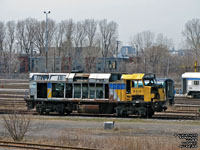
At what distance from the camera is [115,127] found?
2431 cm

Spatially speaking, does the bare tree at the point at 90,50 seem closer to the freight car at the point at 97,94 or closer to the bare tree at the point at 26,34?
the bare tree at the point at 26,34

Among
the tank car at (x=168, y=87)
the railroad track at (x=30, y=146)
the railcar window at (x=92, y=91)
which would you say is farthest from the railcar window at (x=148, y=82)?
the railroad track at (x=30, y=146)

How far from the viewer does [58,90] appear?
106ft

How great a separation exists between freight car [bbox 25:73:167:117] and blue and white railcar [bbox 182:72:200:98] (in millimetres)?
22396

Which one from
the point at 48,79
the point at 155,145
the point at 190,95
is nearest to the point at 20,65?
the point at 190,95

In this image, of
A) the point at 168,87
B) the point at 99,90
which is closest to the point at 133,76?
the point at 99,90

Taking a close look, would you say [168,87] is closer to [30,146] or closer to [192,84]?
[192,84]

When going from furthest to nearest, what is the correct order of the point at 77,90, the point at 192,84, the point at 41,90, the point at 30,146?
the point at 192,84, the point at 41,90, the point at 77,90, the point at 30,146

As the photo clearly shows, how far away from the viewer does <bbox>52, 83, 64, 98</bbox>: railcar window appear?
3206 centimetres

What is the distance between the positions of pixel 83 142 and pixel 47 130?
6025 mm

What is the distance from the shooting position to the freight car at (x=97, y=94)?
97.0 ft

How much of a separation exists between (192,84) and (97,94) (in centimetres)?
2427

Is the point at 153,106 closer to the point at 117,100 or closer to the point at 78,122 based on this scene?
the point at 117,100

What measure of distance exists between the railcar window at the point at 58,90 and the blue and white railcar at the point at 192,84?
24.9 metres
